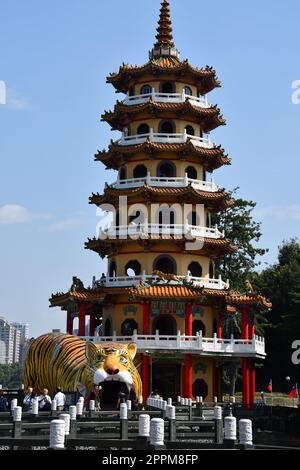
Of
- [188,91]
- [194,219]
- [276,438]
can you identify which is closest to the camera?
[276,438]

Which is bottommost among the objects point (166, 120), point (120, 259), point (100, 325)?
point (100, 325)

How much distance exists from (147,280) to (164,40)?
15.4 meters

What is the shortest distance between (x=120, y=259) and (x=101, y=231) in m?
1.84

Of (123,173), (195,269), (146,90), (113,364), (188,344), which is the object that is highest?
(146,90)

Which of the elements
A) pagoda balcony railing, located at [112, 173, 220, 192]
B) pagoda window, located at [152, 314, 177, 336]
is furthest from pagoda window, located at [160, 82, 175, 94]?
pagoda window, located at [152, 314, 177, 336]

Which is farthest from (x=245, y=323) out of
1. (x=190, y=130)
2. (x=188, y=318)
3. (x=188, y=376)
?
(x=190, y=130)

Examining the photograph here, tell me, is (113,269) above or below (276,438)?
above

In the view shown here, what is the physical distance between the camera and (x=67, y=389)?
29219 millimetres

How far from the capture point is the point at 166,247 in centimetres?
3919

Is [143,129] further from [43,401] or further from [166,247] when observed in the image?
[43,401]

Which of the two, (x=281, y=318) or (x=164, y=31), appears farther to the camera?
(x=281, y=318)

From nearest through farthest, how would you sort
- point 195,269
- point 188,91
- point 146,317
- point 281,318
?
point 146,317 < point 195,269 < point 188,91 < point 281,318
